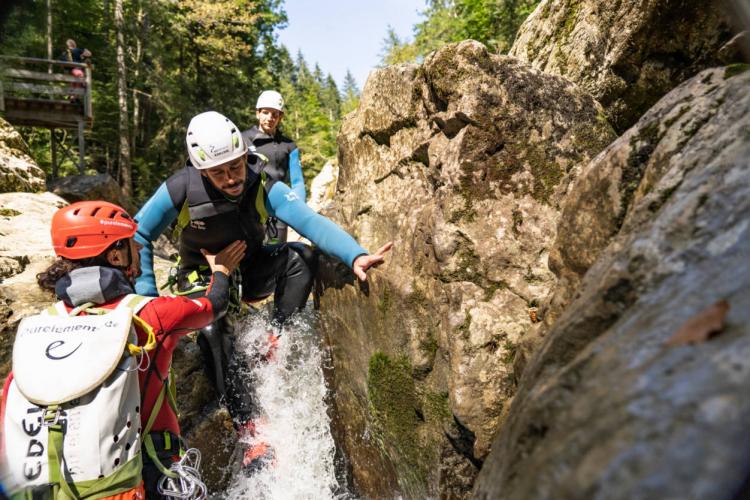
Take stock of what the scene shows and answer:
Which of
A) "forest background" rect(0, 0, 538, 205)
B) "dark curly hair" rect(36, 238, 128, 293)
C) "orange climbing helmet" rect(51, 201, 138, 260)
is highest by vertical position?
"forest background" rect(0, 0, 538, 205)

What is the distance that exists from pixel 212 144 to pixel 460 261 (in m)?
2.70

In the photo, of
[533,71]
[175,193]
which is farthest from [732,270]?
[175,193]

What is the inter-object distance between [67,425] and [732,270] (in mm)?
3322

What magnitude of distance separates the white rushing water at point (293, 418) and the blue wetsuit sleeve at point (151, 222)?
4.49 ft

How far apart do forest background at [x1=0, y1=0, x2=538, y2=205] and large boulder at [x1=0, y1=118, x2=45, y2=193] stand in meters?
8.59

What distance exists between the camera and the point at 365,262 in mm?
4305

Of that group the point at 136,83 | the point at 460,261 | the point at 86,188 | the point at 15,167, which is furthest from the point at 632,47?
the point at 136,83

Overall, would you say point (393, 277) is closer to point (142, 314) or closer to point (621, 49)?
point (142, 314)

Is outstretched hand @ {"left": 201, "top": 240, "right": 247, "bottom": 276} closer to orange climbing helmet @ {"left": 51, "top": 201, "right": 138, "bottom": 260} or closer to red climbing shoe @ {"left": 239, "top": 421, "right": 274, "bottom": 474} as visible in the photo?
orange climbing helmet @ {"left": 51, "top": 201, "right": 138, "bottom": 260}

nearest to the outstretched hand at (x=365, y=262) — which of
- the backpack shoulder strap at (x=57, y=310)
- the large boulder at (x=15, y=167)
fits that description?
the backpack shoulder strap at (x=57, y=310)

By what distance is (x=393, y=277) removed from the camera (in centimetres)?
416

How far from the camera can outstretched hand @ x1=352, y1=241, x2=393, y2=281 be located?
430 centimetres

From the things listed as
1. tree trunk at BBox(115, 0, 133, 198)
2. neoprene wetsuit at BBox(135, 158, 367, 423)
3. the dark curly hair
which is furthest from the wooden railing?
the dark curly hair

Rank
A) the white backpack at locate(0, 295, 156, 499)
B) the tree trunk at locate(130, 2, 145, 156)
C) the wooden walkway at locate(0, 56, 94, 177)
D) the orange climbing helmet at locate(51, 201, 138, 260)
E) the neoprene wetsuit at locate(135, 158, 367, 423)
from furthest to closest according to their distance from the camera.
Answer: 1. the tree trunk at locate(130, 2, 145, 156)
2. the wooden walkway at locate(0, 56, 94, 177)
3. the neoprene wetsuit at locate(135, 158, 367, 423)
4. the orange climbing helmet at locate(51, 201, 138, 260)
5. the white backpack at locate(0, 295, 156, 499)
